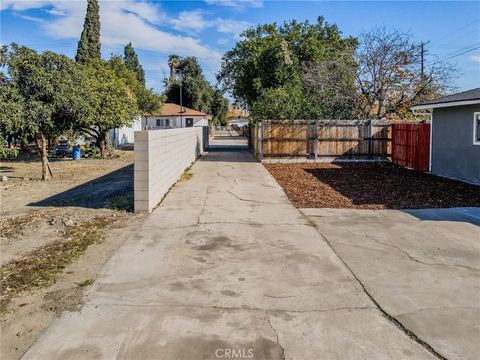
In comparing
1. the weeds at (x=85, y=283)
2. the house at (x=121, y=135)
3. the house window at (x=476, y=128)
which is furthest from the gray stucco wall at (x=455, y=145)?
the house at (x=121, y=135)

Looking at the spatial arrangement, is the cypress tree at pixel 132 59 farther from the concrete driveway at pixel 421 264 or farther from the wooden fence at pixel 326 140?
the concrete driveway at pixel 421 264

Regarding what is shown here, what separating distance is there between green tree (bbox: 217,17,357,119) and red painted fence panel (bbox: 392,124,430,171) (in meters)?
4.51

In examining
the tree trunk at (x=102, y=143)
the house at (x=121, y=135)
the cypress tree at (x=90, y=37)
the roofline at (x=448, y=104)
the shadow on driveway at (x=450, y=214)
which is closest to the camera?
the shadow on driveway at (x=450, y=214)

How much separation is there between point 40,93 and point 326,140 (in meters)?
12.2

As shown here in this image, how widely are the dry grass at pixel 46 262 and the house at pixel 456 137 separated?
1074 centimetres

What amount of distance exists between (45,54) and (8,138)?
3067mm

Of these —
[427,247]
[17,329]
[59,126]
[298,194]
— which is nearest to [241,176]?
[298,194]

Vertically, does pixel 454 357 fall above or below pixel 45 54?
below

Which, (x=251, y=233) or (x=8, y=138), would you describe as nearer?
(x=251, y=233)

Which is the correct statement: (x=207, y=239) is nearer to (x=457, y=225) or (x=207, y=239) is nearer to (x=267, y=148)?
(x=457, y=225)

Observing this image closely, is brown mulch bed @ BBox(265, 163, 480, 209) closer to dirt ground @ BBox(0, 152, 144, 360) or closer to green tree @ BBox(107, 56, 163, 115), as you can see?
dirt ground @ BBox(0, 152, 144, 360)

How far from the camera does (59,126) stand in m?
14.8

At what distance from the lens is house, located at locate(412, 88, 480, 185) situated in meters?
12.0

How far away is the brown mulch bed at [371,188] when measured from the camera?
9461 millimetres
